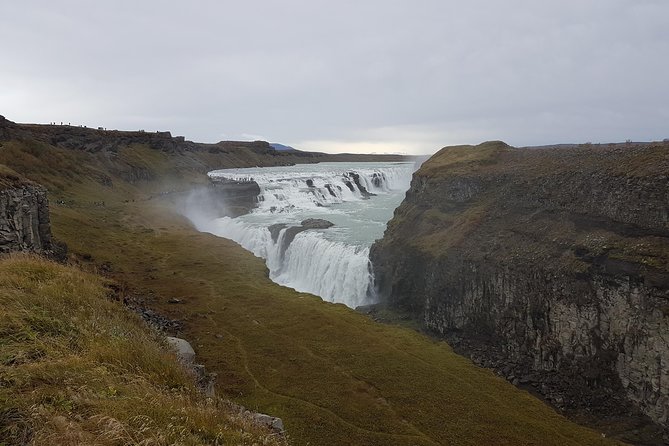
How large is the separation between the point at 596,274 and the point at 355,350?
11562 millimetres

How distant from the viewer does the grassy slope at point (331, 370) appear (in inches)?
514

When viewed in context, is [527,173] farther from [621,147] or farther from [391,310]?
[391,310]

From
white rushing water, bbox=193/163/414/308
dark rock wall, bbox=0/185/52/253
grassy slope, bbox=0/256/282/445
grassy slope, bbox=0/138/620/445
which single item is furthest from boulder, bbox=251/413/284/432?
white rushing water, bbox=193/163/414/308

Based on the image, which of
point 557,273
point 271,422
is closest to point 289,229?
point 557,273

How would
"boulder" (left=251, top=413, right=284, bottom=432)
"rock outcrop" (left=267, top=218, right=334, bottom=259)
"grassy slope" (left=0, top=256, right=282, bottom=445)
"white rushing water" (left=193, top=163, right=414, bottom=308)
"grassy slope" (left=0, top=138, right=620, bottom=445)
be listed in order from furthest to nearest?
"rock outcrop" (left=267, top=218, right=334, bottom=259) < "white rushing water" (left=193, top=163, right=414, bottom=308) < "grassy slope" (left=0, top=138, right=620, bottom=445) < "boulder" (left=251, top=413, right=284, bottom=432) < "grassy slope" (left=0, top=256, right=282, bottom=445)

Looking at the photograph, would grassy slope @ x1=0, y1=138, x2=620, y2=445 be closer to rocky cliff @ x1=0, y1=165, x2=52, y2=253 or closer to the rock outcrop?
rocky cliff @ x1=0, y1=165, x2=52, y2=253

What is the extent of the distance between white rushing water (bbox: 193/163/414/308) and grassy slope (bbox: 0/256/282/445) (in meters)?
23.8

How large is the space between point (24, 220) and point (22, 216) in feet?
0.78

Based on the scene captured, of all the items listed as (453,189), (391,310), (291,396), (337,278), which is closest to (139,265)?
(337,278)

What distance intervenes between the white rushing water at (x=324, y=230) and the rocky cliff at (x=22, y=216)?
64.0 feet

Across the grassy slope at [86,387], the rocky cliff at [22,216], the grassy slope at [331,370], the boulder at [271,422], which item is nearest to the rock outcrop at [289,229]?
the grassy slope at [331,370]

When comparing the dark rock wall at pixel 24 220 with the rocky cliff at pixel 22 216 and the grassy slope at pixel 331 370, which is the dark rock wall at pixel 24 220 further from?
the grassy slope at pixel 331 370

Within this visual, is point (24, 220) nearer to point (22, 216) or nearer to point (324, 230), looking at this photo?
point (22, 216)

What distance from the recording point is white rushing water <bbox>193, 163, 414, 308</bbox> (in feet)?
110
